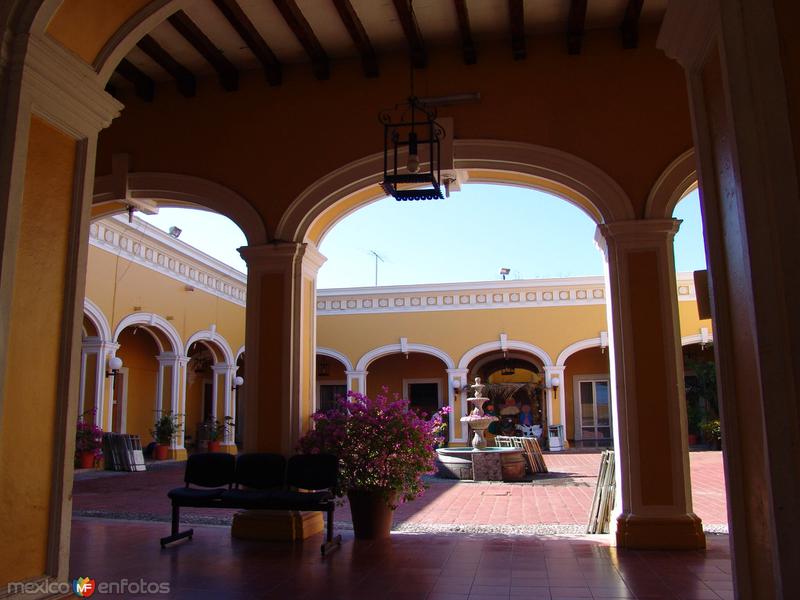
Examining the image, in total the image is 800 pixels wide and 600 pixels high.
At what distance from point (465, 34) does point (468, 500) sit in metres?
6.15

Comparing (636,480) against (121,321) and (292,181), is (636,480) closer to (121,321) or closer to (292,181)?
(292,181)

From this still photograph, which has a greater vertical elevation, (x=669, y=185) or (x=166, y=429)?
(x=669, y=185)

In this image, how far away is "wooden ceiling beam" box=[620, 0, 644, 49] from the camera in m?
6.06

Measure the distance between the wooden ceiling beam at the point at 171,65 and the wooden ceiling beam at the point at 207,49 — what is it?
318 mm

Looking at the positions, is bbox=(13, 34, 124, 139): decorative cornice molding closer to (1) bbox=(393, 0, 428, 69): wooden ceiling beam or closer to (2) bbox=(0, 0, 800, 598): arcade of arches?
(2) bbox=(0, 0, 800, 598): arcade of arches

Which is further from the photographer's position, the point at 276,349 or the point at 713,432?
the point at 713,432

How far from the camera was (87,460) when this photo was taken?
44.4ft

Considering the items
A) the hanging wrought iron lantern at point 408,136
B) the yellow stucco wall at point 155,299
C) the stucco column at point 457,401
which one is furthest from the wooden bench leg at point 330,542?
the stucco column at point 457,401

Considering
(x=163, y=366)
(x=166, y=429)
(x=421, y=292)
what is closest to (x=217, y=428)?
(x=166, y=429)

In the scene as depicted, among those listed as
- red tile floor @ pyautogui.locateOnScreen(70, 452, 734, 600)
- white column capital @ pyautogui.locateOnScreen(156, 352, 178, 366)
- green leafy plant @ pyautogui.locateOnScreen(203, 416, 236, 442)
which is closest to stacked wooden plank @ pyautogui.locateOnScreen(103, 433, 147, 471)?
white column capital @ pyautogui.locateOnScreen(156, 352, 178, 366)

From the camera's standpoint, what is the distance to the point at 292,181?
6.91 meters

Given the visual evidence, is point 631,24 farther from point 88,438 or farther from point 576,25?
point 88,438

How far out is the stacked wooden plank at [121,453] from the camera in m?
13.8

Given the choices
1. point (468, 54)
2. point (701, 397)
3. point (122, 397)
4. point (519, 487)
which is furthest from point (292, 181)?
point (701, 397)
